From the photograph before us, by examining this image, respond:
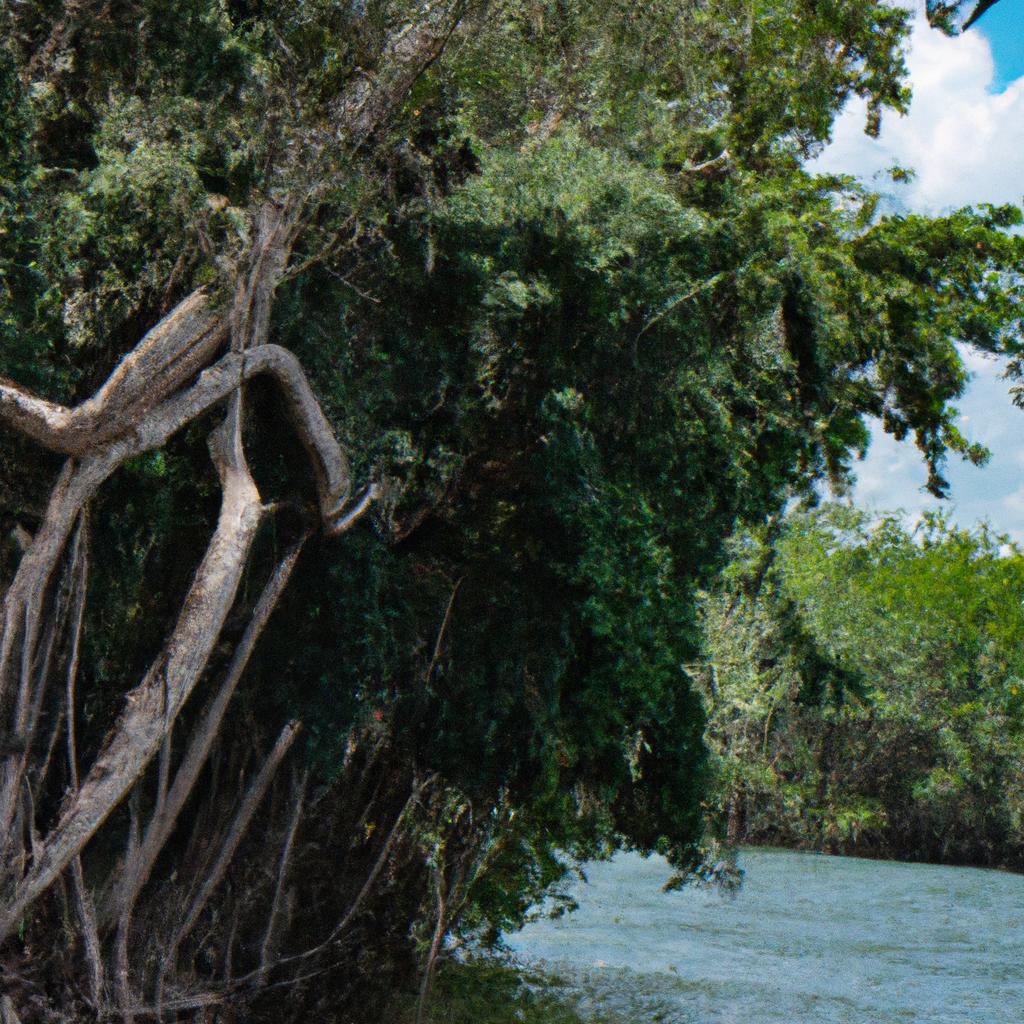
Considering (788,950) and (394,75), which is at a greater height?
(394,75)

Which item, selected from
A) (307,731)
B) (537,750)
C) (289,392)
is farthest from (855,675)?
(289,392)

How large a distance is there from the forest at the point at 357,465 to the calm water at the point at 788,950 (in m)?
3.12

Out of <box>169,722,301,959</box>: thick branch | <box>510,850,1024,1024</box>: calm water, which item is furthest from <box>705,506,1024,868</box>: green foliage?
<box>169,722,301,959</box>: thick branch

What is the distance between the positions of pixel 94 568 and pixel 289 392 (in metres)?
1.66

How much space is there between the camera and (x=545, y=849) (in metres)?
12.4

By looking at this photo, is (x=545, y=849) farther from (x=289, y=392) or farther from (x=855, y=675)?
(x=289, y=392)

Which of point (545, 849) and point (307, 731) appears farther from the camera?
point (545, 849)

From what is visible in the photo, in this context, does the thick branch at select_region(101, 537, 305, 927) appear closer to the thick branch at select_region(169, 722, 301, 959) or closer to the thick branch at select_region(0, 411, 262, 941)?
the thick branch at select_region(169, 722, 301, 959)

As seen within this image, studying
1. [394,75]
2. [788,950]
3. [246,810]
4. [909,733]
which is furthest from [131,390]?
[909,733]

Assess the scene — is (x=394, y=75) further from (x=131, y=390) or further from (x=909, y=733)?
(x=909, y=733)

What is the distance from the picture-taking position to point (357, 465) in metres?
9.38

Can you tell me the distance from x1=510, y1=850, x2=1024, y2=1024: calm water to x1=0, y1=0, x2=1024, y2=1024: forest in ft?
10.2

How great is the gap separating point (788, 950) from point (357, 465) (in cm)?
1259

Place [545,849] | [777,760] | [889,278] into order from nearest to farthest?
[545,849]
[889,278]
[777,760]
